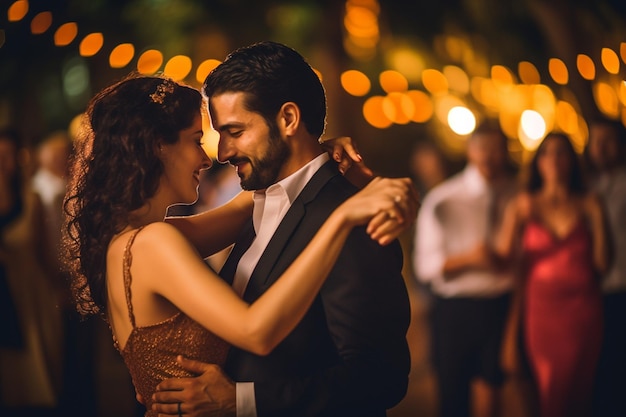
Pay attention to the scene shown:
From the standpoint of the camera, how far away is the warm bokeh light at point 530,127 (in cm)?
1719

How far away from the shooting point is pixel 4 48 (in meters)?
6.43

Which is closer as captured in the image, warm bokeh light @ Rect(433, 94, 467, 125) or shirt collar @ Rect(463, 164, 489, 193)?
shirt collar @ Rect(463, 164, 489, 193)

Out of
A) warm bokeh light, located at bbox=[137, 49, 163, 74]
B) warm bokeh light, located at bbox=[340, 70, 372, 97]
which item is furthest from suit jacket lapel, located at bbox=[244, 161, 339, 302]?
warm bokeh light, located at bbox=[340, 70, 372, 97]

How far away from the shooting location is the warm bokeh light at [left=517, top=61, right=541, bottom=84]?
12.8 meters

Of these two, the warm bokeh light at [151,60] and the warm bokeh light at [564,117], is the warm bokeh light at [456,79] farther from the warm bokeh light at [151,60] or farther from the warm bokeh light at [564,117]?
the warm bokeh light at [151,60]

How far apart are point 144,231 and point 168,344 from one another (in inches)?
11.8

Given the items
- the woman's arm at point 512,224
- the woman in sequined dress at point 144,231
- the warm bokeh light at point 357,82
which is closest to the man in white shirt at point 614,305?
the woman's arm at point 512,224

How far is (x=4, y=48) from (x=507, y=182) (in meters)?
3.63

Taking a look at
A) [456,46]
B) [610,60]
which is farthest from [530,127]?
[610,60]

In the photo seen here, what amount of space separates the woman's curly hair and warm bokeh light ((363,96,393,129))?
1684 centimetres

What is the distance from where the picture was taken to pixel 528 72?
14023mm

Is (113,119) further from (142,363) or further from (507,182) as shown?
(507,182)

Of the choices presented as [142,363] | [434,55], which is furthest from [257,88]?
[434,55]

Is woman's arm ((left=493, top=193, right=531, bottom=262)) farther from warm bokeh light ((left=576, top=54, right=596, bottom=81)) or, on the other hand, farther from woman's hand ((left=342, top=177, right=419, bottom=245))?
woman's hand ((left=342, top=177, right=419, bottom=245))
